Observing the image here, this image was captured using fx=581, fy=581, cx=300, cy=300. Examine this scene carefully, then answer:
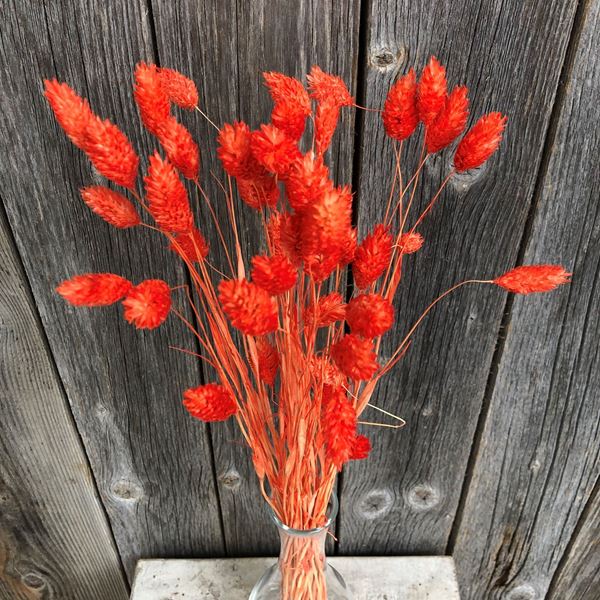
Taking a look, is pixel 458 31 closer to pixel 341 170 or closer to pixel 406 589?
pixel 341 170

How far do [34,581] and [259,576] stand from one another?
37 centimetres

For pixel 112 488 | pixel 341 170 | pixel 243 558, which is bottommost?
pixel 243 558

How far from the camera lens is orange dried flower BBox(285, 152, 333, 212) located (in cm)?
35

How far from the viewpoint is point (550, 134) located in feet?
1.92

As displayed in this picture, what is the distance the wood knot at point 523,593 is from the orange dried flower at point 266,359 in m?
0.66

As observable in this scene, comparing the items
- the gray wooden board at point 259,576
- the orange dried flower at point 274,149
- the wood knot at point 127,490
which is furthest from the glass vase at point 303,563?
the orange dried flower at point 274,149

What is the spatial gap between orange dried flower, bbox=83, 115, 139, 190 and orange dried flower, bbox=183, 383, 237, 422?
6.4 inches

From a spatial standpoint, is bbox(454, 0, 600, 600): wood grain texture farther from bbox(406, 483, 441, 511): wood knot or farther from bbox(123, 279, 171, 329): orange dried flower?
bbox(123, 279, 171, 329): orange dried flower

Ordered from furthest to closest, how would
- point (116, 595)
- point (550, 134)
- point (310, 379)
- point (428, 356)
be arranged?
1. point (116, 595)
2. point (428, 356)
3. point (550, 134)
4. point (310, 379)

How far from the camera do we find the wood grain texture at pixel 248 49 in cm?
53

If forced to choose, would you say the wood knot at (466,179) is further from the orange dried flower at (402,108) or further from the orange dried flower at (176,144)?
the orange dried flower at (176,144)

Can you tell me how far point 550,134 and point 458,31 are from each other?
0.46 ft

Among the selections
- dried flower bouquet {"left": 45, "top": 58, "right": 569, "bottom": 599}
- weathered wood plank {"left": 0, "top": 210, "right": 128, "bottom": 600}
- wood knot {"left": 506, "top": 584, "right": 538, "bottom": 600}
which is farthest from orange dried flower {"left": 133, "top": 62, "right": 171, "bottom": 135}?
wood knot {"left": 506, "top": 584, "right": 538, "bottom": 600}

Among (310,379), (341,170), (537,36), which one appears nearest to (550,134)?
(537,36)
